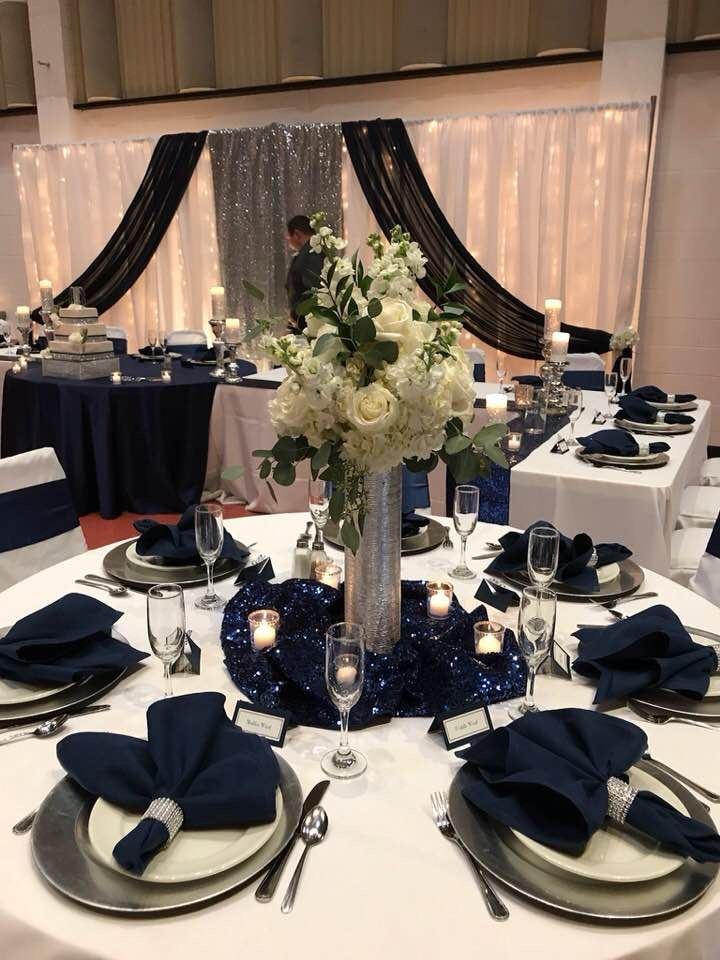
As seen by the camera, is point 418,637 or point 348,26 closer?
point 418,637

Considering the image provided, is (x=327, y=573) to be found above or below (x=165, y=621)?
below

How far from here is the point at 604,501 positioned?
7.74 feet

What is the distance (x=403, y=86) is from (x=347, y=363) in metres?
6.18

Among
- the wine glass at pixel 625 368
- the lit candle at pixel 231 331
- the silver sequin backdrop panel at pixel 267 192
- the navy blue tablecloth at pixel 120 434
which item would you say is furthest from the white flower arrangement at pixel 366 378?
the silver sequin backdrop panel at pixel 267 192

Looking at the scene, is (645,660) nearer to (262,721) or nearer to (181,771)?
(262,721)

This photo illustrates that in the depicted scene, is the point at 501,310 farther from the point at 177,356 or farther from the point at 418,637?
the point at 418,637

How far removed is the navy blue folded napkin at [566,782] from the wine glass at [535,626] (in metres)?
0.12

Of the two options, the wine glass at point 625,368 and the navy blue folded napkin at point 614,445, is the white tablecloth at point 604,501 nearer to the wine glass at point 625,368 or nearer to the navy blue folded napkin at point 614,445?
the navy blue folded napkin at point 614,445

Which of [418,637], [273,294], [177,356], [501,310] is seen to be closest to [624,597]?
[418,637]

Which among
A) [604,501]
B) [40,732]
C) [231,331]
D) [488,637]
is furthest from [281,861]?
[231,331]

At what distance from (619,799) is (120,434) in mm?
3664

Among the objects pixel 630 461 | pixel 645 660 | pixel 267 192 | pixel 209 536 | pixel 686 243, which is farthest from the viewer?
pixel 267 192

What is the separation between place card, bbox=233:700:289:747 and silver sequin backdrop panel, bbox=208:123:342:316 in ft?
19.8

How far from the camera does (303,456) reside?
123 cm
